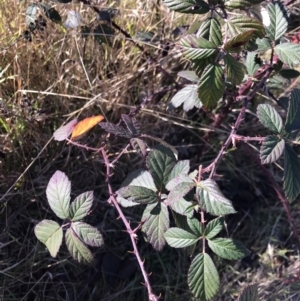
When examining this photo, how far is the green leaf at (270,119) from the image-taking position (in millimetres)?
1003

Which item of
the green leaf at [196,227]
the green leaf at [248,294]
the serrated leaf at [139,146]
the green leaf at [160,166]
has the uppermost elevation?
the serrated leaf at [139,146]

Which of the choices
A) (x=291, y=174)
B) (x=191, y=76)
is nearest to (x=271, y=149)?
(x=291, y=174)

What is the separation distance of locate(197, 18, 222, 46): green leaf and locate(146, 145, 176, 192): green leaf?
26 centimetres

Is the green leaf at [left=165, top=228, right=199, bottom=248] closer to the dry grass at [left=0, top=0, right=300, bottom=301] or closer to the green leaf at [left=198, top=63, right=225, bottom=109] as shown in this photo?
the green leaf at [left=198, top=63, right=225, bottom=109]

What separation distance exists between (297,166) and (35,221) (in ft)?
2.53

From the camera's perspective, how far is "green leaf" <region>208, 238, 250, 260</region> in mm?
1008

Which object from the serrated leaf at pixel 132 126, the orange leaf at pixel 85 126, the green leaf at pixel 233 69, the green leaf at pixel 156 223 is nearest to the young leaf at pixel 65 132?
the orange leaf at pixel 85 126

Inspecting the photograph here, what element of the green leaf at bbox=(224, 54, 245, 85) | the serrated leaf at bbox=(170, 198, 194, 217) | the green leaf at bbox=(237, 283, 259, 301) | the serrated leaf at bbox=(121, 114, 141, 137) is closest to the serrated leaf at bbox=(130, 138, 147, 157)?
the serrated leaf at bbox=(121, 114, 141, 137)

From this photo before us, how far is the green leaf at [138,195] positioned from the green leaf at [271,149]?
9.2 inches

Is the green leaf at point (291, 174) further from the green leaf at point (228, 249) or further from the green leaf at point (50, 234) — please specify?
the green leaf at point (50, 234)

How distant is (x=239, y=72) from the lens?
1.03 m

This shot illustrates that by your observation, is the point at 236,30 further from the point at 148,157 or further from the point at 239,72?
the point at 148,157

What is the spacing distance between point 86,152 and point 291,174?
0.69 m

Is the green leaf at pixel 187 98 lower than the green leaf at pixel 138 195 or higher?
lower
